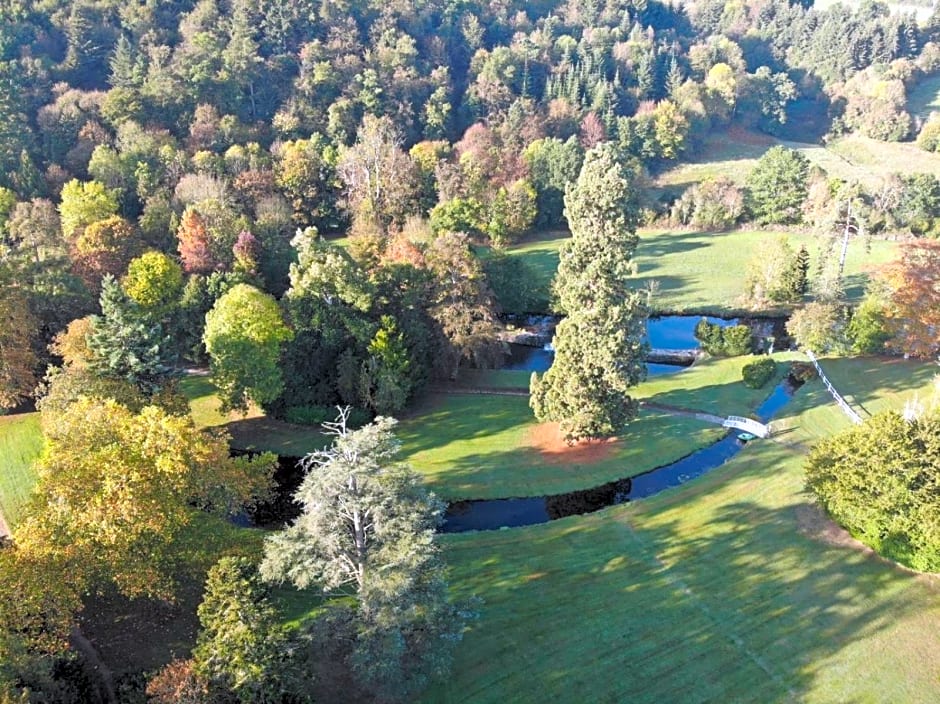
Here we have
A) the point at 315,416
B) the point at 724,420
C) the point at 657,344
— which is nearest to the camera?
the point at 724,420

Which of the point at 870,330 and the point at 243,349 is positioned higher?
the point at 243,349

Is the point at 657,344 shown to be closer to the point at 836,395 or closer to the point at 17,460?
the point at 836,395

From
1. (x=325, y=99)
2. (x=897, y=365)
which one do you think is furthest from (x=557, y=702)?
(x=325, y=99)

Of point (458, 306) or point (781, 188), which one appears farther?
point (781, 188)

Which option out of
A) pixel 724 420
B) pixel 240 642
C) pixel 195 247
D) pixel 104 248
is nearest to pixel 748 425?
pixel 724 420

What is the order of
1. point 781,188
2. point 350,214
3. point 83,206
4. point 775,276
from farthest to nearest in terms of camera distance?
point 781,188
point 350,214
point 775,276
point 83,206

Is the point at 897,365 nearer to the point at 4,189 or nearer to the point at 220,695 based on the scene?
the point at 220,695

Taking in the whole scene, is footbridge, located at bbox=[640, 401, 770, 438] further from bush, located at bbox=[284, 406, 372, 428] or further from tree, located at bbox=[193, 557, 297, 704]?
tree, located at bbox=[193, 557, 297, 704]

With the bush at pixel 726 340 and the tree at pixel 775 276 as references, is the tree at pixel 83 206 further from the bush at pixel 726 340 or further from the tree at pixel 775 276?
the tree at pixel 775 276
